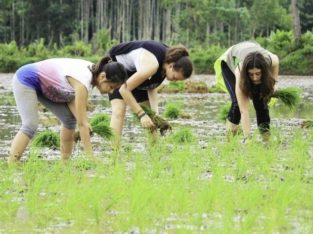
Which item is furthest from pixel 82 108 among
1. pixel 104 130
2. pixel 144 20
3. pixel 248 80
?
pixel 144 20

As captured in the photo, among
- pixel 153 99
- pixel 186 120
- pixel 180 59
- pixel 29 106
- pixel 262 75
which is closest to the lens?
pixel 29 106

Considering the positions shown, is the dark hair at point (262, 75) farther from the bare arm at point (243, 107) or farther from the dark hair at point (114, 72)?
the dark hair at point (114, 72)

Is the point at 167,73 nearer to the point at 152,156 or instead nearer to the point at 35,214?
the point at 152,156

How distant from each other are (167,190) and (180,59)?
2.08 meters

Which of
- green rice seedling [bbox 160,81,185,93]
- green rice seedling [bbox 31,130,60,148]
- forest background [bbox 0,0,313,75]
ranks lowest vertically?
forest background [bbox 0,0,313,75]

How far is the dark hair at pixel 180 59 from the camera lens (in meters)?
7.21

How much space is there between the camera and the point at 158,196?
530 cm

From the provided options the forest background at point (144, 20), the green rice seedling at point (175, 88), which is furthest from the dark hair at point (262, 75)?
the forest background at point (144, 20)

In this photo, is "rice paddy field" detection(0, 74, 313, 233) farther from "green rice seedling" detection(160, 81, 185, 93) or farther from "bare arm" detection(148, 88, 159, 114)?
"green rice seedling" detection(160, 81, 185, 93)

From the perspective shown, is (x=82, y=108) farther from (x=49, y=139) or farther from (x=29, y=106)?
(x=49, y=139)

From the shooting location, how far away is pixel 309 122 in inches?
420

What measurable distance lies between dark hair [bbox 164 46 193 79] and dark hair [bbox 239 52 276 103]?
89cm

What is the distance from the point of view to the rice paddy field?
192 inches

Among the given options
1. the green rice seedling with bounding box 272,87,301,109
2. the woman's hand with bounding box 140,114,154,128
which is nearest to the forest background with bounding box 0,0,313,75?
the green rice seedling with bounding box 272,87,301,109
